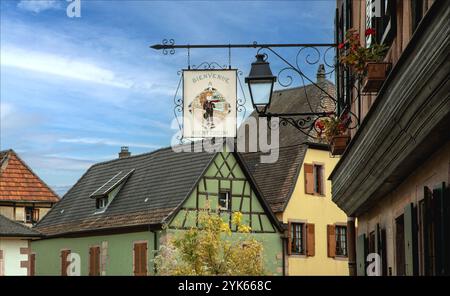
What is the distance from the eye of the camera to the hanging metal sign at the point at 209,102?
1148 centimetres

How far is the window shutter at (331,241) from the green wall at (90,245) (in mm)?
6856

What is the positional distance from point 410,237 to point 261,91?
336 cm

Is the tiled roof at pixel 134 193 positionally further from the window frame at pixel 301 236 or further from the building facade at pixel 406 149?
the building facade at pixel 406 149

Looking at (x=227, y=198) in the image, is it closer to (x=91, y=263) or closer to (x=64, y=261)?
(x=91, y=263)

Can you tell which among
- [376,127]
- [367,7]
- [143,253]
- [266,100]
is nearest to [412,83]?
A: [376,127]

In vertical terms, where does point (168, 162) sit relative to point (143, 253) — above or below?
above

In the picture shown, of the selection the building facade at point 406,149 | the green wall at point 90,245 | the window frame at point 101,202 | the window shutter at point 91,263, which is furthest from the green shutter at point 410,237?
the window frame at point 101,202

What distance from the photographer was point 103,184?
1674 inches

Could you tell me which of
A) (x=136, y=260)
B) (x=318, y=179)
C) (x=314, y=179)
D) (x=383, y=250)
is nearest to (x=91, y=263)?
(x=136, y=260)

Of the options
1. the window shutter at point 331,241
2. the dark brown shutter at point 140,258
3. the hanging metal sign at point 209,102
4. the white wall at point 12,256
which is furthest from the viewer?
the window shutter at point 331,241

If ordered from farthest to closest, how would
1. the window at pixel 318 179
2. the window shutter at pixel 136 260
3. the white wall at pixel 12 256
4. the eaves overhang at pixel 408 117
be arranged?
the window at pixel 318 179 < the window shutter at pixel 136 260 < the white wall at pixel 12 256 < the eaves overhang at pixel 408 117

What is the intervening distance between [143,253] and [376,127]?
28007 millimetres

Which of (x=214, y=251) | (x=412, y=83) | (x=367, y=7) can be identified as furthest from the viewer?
(x=214, y=251)
